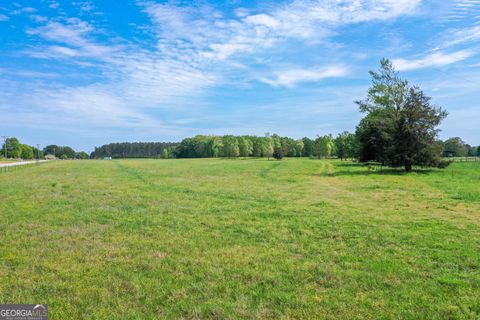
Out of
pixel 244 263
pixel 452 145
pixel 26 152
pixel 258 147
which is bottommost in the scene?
pixel 244 263

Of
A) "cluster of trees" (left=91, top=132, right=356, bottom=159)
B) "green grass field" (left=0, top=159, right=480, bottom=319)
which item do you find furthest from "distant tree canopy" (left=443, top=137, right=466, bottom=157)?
"cluster of trees" (left=91, top=132, right=356, bottom=159)

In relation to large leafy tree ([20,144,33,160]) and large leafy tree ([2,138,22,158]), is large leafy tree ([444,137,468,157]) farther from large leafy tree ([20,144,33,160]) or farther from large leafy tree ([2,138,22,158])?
large leafy tree ([20,144,33,160])

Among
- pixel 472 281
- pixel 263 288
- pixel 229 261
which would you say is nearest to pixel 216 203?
pixel 229 261

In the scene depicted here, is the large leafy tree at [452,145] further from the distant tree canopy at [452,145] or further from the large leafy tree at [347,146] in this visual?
the large leafy tree at [347,146]

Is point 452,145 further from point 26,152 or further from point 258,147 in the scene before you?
point 26,152

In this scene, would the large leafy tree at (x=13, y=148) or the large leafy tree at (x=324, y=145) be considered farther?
the large leafy tree at (x=13, y=148)

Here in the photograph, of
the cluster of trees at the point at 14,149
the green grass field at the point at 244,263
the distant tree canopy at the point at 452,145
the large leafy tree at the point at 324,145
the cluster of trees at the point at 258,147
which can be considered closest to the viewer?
the green grass field at the point at 244,263

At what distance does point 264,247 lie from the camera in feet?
25.9

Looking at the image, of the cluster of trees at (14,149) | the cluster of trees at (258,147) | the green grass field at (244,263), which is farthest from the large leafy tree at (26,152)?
the green grass field at (244,263)

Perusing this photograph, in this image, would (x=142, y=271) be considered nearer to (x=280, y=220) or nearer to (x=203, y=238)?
(x=203, y=238)

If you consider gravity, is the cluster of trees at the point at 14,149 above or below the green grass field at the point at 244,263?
above

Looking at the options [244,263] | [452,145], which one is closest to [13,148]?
[452,145]

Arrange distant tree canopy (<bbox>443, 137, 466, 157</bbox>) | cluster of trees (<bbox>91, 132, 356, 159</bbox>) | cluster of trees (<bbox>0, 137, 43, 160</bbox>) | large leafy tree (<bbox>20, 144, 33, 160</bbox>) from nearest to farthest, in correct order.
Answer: distant tree canopy (<bbox>443, 137, 466, 157</bbox>), cluster of trees (<bbox>91, 132, 356, 159</bbox>), cluster of trees (<bbox>0, 137, 43, 160</bbox>), large leafy tree (<bbox>20, 144, 33, 160</bbox>)

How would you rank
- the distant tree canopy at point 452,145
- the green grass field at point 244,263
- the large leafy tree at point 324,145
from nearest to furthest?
the green grass field at point 244,263 → the distant tree canopy at point 452,145 → the large leafy tree at point 324,145
